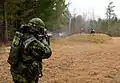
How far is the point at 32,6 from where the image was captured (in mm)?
22172

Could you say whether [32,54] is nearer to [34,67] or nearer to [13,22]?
[34,67]

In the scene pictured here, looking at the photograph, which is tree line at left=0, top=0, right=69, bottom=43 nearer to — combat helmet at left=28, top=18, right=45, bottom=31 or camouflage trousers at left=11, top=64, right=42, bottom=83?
camouflage trousers at left=11, top=64, right=42, bottom=83

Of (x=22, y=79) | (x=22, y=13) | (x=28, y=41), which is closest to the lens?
(x=28, y=41)

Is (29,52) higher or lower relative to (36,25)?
lower

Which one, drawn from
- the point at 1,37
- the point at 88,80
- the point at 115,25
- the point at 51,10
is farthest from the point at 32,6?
the point at 115,25

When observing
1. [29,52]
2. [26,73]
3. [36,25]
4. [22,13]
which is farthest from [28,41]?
[22,13]

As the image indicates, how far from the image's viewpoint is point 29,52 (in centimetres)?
396

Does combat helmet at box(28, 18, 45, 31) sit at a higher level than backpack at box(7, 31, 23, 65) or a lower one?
higher

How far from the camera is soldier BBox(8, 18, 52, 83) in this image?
3.91 metres

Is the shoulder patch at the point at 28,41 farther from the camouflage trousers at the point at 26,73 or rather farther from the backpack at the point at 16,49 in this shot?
the camouflage trousers at the point at 26,73

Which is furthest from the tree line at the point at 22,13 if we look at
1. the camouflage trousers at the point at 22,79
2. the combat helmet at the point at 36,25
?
the combat helmet at the point at 36,25

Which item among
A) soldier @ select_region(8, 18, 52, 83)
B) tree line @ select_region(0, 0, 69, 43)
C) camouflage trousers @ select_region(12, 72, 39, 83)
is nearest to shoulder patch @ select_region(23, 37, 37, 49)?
soldier @ select_region(8, 18, 52, 83)

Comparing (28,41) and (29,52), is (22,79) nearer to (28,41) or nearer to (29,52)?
(29,52)

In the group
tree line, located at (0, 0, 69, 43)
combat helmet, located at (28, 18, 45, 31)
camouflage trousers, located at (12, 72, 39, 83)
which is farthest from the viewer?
tree line, located at (0, 0, 69, 43)
